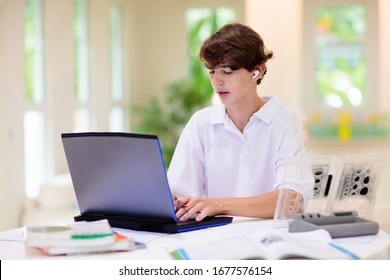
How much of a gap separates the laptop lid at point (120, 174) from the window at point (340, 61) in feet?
19.5

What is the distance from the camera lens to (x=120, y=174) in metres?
1.94

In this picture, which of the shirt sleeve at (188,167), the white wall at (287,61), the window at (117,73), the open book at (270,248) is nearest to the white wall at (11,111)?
the white wall at (287,61)

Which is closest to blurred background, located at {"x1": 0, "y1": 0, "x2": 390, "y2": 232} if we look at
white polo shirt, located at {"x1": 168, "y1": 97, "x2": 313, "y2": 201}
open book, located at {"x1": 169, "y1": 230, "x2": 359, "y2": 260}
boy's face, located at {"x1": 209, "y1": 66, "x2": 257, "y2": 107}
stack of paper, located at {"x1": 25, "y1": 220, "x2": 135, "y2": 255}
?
white polo shirt, located at {"x1": 168, "y1": 97, "x2": 313, "y2": 201}

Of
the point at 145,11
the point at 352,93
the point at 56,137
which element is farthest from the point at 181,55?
the point at 56,137

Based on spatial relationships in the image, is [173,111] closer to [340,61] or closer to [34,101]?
[340,61]

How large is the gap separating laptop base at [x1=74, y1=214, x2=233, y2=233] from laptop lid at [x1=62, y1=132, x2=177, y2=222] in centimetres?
1

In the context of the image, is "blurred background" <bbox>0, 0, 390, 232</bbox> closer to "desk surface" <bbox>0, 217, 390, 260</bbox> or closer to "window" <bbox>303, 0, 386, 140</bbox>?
"window" <bbox>303, 0, 386, 140</bbox>

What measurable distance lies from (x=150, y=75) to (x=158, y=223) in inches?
286

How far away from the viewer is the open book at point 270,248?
1.60 meters

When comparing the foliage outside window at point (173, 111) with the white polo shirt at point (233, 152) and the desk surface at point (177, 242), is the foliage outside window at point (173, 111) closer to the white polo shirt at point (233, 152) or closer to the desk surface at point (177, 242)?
the white polo shirt at point (233, 152)

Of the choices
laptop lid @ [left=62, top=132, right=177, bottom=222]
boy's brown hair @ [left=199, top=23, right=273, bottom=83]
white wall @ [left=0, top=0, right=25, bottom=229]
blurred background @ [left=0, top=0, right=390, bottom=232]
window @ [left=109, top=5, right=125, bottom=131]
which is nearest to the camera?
laptop lid @ [left=62, top=132, right=177, bottom=222]

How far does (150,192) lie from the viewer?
6.20 feet

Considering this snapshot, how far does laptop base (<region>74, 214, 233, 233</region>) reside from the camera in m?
1.93

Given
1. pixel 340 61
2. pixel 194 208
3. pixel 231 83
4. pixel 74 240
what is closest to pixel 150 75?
pixel 340 61
